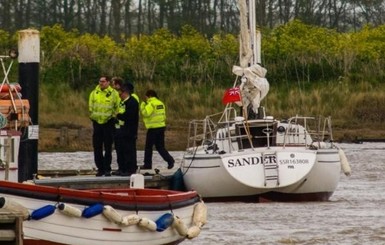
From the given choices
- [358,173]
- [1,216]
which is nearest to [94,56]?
[358,173]

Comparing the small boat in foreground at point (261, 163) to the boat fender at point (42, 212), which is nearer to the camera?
the boat fender at point (42, 212)

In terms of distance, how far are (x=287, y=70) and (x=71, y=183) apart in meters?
32.0

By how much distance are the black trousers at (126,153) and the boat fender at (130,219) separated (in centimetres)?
937

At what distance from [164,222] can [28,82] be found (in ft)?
30.2

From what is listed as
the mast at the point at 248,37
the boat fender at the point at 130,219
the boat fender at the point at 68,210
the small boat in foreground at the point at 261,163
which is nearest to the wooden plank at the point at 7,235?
the boat fender at the point at 68,210

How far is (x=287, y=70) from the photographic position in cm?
5588

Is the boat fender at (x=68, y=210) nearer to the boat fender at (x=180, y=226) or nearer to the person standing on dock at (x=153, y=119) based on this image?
the boat fender at (x=180, y=226)

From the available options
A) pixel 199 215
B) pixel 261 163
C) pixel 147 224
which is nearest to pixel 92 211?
pixel 147 224

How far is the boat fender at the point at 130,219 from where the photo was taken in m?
16.9

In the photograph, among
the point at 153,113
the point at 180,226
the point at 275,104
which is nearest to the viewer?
the point at 180,226

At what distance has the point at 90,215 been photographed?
16.7m

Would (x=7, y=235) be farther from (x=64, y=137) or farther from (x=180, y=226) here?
(x=64, y=137)

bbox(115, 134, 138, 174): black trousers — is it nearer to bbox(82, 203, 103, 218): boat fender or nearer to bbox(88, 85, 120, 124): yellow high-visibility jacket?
bbox(88, 85, 120, 124): yellow high-visibility jacket

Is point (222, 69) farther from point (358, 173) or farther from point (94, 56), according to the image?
point (358, 173)
